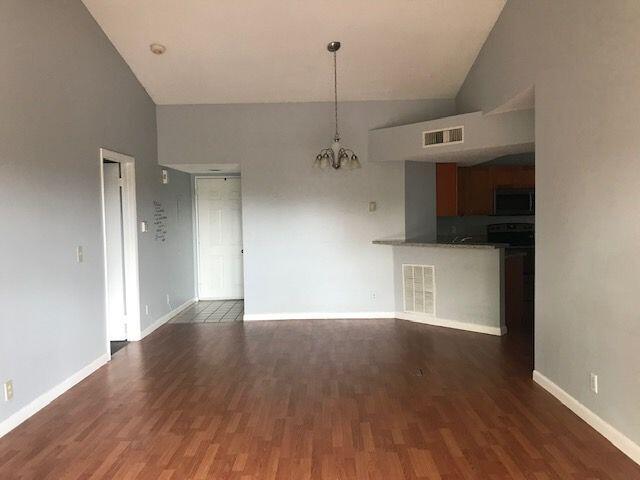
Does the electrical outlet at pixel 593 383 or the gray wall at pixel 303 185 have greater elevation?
the gray wall at pixel 303 185

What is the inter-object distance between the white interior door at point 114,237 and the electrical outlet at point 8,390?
2103 mm

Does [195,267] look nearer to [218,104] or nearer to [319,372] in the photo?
[218,104]

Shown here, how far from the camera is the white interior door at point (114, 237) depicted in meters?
5.18

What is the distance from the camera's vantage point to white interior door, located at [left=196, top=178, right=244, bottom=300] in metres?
7.58

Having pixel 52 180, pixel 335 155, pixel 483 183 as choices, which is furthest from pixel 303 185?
pixel 52 180

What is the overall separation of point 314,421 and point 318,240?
10.6 ft

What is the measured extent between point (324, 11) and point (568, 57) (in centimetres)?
225

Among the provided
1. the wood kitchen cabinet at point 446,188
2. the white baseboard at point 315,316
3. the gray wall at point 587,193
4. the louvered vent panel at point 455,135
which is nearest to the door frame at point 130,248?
the white baseboard at point 315,316

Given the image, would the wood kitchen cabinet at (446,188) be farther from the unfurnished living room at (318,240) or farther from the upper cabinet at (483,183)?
the upper cabinet at (483,183)

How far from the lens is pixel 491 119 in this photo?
4.74 metres

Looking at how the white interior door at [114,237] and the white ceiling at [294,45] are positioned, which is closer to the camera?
the white ceiling at [294,45]

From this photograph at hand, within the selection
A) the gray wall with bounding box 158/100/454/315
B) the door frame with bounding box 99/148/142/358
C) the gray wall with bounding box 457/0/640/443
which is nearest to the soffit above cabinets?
the gray wall with bounding box 158/100/454/315

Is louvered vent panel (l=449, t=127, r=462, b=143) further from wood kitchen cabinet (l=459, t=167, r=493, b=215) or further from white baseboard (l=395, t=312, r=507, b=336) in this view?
white baseboard (l=395, t=312, r=507, b=336)

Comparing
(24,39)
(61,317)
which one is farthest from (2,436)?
(24,39)
